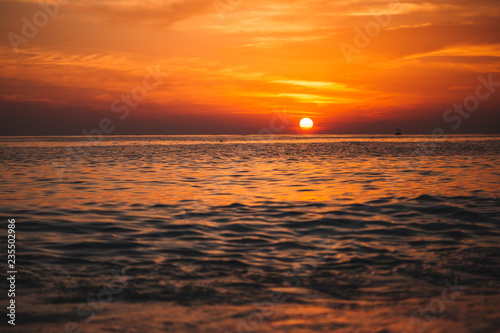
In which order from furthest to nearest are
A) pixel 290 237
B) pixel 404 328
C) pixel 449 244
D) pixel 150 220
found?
pixel 150 220
pixel 290 237
pixel 449 244
pixel 404 328

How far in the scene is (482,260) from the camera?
10.4 metres

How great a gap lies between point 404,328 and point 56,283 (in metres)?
6.78

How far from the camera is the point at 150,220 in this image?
52.7 feet

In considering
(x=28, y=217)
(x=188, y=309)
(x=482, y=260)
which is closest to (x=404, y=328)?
(x=188, y=309)

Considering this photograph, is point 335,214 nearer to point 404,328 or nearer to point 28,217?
point 404,328

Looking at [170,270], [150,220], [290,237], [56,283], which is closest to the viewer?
[56,283]

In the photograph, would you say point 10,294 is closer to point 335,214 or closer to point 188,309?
point 188,309

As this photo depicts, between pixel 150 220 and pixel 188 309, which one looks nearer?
pixel 188 309

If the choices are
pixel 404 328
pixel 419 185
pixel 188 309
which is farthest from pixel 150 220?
pixel 419 185

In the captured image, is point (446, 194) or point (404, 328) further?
point (446, 194)

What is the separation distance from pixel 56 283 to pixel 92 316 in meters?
2.21

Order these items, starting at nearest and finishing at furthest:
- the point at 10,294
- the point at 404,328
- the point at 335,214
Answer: the point at 404,328 < the point at 10,294 < the point at 335,214

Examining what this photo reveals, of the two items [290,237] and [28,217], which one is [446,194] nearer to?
[290,237]

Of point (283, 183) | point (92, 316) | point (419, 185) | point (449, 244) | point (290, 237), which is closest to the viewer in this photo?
point (92, 316)
